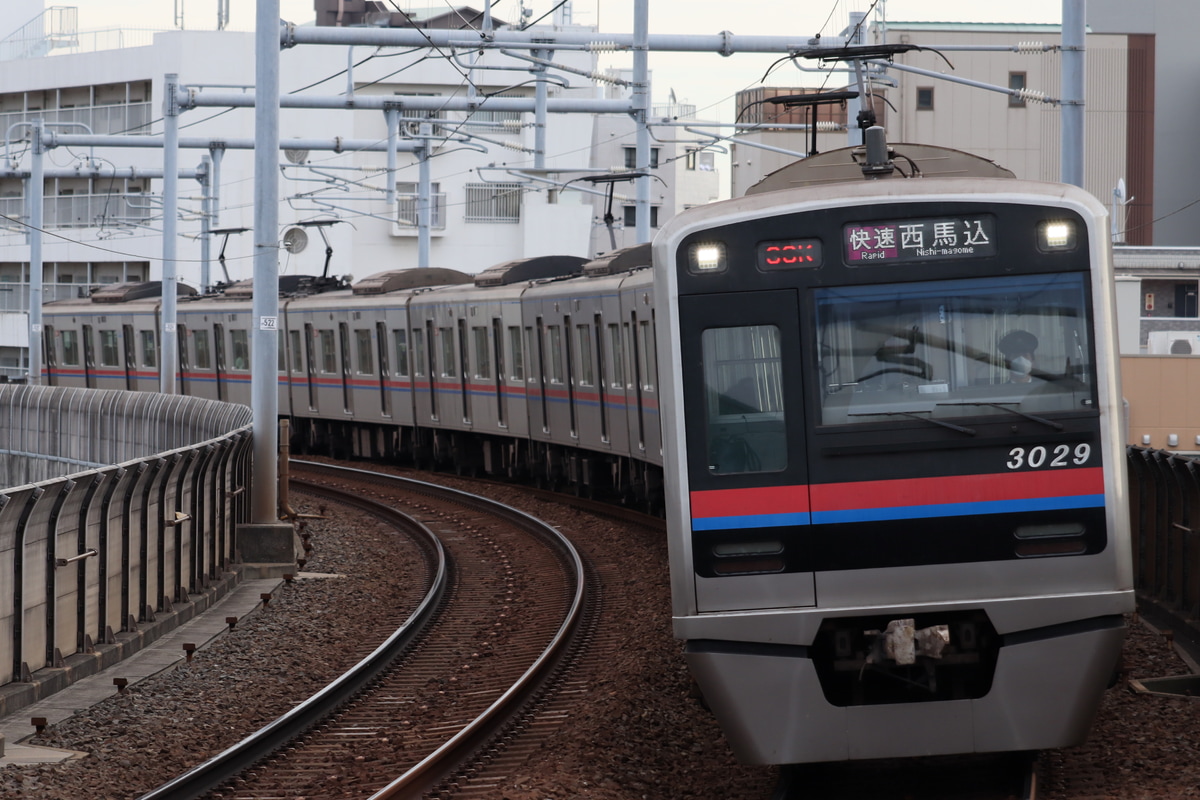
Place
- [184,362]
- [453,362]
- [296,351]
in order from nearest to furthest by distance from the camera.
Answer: [453,362]
[296,351]
[184,362]

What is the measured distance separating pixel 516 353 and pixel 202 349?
11.8m

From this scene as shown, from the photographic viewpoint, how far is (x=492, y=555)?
50.6ft

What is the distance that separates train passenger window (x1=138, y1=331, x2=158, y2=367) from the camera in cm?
3250

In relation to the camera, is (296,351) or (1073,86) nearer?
(1073,86)

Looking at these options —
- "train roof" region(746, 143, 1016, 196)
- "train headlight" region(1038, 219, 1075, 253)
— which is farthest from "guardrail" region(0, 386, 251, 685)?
"train headlight" region(1038, 219, 1075, 253)

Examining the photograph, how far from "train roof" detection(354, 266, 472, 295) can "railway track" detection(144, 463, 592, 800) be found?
34.0 feet

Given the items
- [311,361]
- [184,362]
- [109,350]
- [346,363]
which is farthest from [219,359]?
[109,350]

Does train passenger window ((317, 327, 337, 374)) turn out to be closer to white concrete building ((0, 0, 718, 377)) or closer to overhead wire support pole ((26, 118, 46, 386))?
overhead wire support pole ((26, 118, 46, 386))

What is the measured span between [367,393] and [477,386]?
3.96 m

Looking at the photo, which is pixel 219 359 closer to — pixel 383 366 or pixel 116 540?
pixel 383 366

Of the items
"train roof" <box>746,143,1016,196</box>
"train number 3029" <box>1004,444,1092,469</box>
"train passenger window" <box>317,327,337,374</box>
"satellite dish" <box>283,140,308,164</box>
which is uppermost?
"satellite dish" <box>283,140,308,164</box>

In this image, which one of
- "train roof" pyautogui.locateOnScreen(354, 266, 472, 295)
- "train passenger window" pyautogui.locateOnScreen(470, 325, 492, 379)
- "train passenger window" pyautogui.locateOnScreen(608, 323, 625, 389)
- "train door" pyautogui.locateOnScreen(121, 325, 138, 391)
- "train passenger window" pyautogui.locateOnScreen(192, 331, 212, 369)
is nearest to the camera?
"train passenger window" pyautogui.locateOnScreen(608, 323, 625, 389)

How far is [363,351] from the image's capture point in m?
26.3

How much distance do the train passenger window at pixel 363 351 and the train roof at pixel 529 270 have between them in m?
3.83
